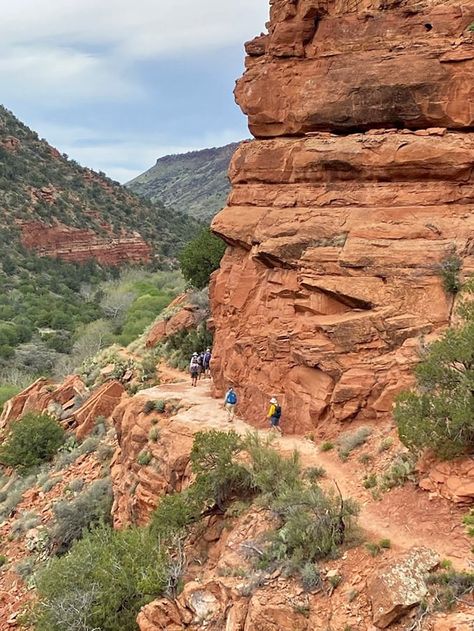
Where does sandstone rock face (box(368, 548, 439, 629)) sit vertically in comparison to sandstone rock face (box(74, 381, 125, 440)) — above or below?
above

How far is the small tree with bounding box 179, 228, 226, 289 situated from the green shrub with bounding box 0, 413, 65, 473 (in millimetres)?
12021

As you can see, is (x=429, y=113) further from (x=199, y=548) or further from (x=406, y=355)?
(x=199, y=548)

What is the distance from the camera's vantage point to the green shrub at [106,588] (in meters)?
11.7

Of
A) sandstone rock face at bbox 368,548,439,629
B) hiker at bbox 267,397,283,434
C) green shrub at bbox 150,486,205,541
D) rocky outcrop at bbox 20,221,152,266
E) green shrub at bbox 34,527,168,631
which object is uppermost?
rocky outcrop at bbox 20,221,152,266

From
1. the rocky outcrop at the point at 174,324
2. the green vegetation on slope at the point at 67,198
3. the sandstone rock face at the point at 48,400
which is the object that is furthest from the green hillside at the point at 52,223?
the sandstone rock face at the point at 48,400

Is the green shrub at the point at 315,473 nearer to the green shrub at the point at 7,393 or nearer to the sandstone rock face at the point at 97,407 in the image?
the sandstone rock face at the point at 97,407

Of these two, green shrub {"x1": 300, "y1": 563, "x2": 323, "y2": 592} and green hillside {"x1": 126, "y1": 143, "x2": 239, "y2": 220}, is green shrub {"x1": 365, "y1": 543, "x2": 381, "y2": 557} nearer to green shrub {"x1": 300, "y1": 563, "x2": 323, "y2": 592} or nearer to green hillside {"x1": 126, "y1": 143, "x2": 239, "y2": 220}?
green shrub {"x1": 300, "y1": 563, "x2": 323, "y2": 592}

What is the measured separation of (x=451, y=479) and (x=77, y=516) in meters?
11.3

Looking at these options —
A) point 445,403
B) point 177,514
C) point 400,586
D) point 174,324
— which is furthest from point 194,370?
point 400,586

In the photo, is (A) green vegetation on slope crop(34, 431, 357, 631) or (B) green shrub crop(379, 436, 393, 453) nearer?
(A) green vegetation on slope crop(34, 431, 357, 631)

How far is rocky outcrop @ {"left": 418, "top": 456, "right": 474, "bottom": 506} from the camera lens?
10.0m

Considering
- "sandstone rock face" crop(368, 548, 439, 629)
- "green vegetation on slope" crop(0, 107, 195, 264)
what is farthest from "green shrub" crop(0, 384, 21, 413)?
"green vegetation on slope" crop(0, 107, 195, 264)

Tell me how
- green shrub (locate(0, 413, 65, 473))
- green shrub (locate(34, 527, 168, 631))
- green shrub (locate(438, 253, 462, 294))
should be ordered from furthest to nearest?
green shrub (locate(0, 413, 65, 473)) < green shrub (locate(438, 253, 462, 294)) < green shrub (locate(34, 527, 168, 631))

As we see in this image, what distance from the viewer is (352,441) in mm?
13133
